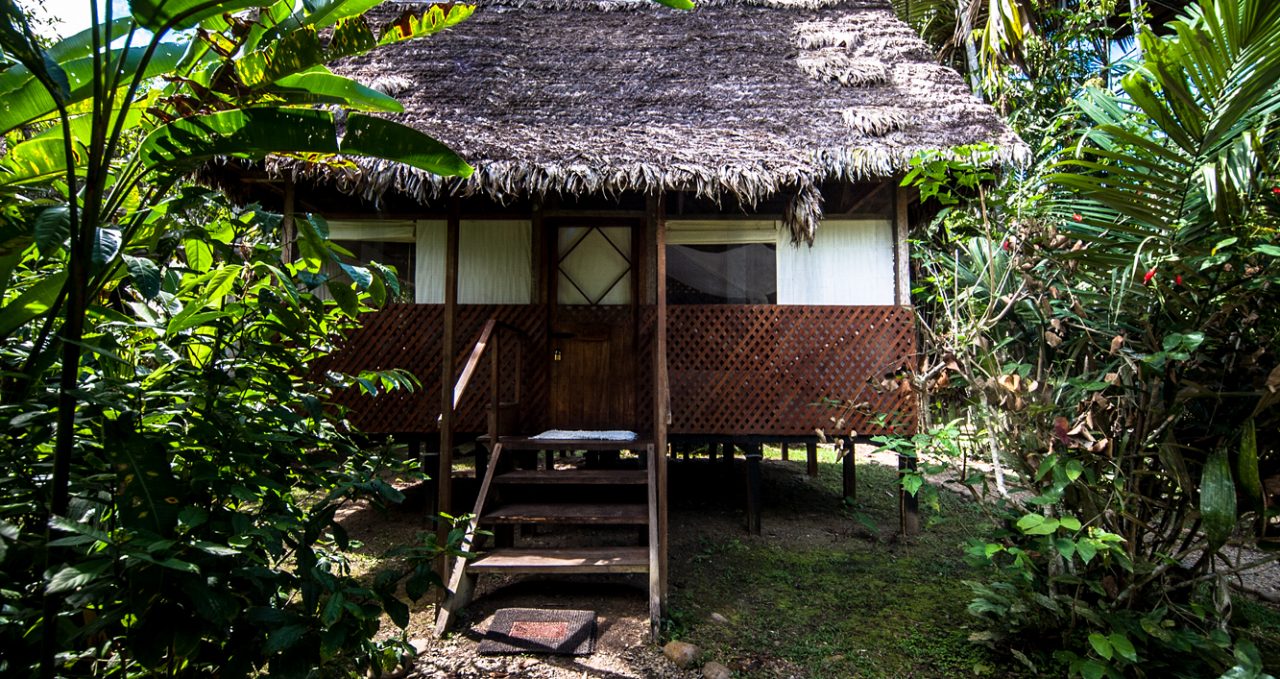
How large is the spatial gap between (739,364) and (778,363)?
1.06 ft

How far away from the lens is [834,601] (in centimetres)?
420

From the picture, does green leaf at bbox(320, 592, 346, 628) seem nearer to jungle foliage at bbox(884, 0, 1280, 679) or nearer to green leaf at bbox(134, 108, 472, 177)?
green leaf at bbox(134, 108, 472, 177)

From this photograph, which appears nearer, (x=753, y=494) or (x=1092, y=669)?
(x=1092, y=669)

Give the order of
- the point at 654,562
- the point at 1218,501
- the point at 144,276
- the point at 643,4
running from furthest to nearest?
the point at 643,4 → the point at 654,562 → the point at 1218,501 → the point at 144,276

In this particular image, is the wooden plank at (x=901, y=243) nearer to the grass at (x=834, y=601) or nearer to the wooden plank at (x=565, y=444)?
the grass at (x=834, y=601)

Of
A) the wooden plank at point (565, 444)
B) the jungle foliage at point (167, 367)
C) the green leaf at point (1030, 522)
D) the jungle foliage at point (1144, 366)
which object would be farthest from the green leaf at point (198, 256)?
the green leaf at point (1030, 522)

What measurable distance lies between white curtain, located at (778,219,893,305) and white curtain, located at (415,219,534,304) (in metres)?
2.40

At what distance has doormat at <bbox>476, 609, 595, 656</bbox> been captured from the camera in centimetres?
335

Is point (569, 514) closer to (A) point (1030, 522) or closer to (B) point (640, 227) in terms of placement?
(A) point (1030, 522)

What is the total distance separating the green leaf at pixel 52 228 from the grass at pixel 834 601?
10.4 feet

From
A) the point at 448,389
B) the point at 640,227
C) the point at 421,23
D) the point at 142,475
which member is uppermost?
the point at 640,227

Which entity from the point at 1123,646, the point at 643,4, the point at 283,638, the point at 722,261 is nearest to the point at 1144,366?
the point at 1123,646

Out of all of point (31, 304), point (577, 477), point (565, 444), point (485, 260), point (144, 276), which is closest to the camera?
point (144, 276)

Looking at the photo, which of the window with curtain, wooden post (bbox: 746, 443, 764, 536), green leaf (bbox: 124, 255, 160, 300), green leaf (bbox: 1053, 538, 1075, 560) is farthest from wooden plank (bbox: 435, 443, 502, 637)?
the window with curtain
